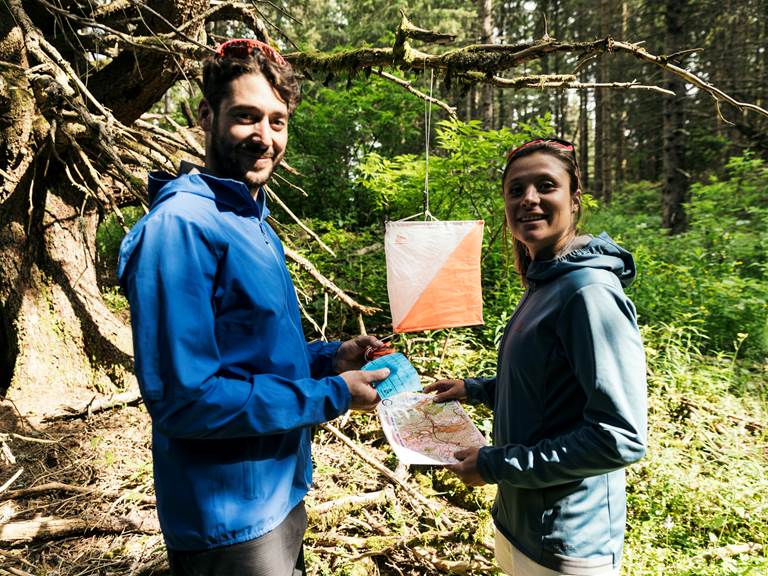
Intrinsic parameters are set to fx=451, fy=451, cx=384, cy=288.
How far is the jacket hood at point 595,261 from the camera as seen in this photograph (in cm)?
142

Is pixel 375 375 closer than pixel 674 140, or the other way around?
pixel 375 375

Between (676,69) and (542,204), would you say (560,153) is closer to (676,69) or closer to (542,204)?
(542,204)

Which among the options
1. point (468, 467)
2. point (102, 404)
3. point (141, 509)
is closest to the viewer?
point (468, 467)

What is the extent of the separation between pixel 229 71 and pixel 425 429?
1.45m

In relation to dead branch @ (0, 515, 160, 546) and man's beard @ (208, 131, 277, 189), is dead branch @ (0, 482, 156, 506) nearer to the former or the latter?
dead branch @ (0, 515, 160, 546)

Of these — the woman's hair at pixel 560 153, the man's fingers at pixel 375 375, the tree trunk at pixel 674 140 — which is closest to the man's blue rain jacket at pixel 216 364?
the man's fingers at pixel 375 375

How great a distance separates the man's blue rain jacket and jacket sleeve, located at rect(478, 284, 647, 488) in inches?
25.0

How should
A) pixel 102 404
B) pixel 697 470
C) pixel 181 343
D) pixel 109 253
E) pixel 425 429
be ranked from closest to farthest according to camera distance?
pixel 181 343 → pixel 425 429 → pixel 697 470 → pixel 102 404 → pixel 109 253

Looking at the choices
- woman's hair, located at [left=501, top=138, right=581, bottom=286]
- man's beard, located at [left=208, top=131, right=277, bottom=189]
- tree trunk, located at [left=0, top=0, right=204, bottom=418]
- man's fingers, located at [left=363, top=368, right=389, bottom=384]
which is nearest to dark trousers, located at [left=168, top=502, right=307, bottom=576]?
man's fingers, located at [left=363, top=368, right=389, bottom=384]

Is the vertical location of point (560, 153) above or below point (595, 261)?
above

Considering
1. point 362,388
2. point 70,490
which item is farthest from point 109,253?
point 362,388

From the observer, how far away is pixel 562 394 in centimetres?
143

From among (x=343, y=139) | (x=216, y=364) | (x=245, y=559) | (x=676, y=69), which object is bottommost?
(x=245, y=559)

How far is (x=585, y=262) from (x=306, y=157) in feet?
27.8
